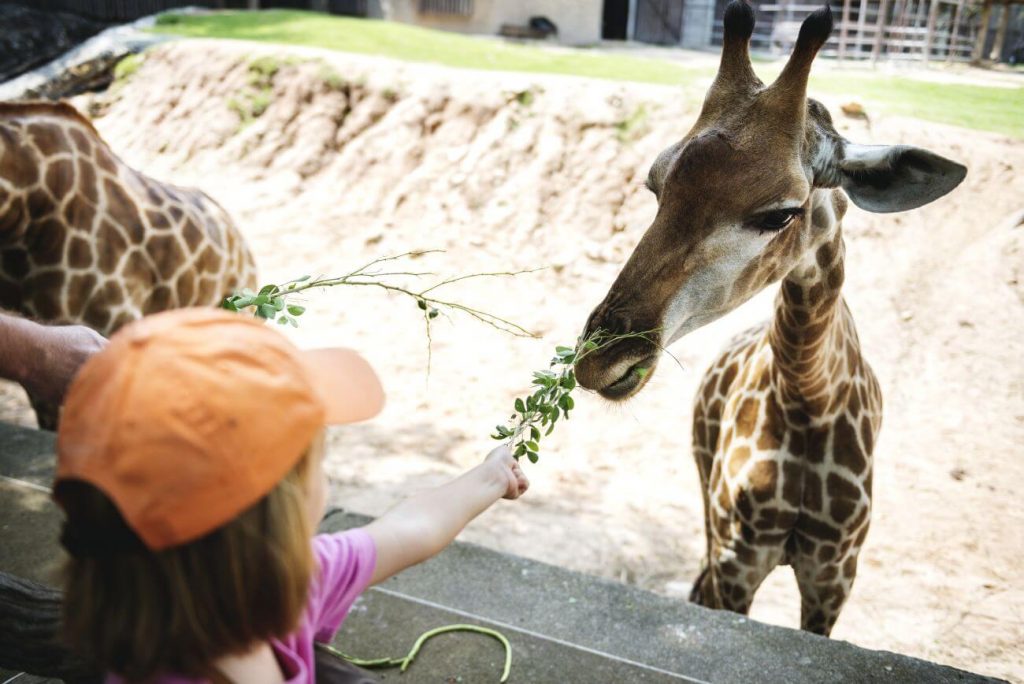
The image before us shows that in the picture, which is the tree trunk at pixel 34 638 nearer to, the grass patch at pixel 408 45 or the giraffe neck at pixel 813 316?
the giraffe neck at pixel 813 316

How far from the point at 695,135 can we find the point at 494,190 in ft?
22.9

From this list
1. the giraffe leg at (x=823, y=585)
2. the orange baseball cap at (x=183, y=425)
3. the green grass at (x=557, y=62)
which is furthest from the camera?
the green grass at (x=557, y=62)

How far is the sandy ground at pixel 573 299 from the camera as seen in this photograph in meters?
4.41

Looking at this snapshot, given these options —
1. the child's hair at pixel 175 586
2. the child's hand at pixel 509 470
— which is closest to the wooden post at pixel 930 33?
the child's hand at pixel 509 470

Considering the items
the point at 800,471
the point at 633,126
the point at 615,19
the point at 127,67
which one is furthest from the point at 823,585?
the point at 615,19

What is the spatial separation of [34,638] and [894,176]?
2.77m

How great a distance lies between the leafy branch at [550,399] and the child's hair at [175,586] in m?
0.80

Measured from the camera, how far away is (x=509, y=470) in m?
1.78

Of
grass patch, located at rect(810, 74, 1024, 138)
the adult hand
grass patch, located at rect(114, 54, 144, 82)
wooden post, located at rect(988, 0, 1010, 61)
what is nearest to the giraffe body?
the adult hand

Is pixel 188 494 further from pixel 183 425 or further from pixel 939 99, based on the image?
pixel 939 99

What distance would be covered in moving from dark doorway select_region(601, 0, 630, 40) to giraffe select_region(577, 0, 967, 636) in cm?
1943

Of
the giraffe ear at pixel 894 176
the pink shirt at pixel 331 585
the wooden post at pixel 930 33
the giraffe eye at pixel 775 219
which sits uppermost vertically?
the wooden post at pixel 930 33

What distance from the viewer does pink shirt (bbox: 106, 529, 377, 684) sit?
1.39 metres

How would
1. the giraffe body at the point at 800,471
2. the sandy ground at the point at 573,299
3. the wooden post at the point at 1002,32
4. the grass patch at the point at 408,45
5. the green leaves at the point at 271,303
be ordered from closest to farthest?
1. the green leaves at the point at 271,303
2. the giraffe body at the point at 800,471
3. the sandy ground at the point at 573,299
4. the wooden post at the point at 1002,32
5. the grass patch at the point at 408,45
